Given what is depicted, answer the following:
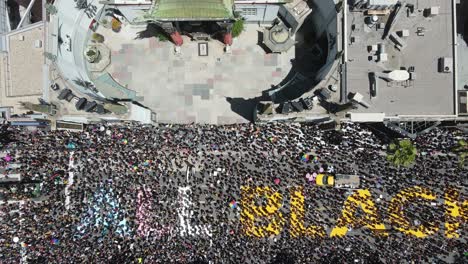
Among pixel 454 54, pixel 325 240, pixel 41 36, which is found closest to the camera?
pixel 454 54

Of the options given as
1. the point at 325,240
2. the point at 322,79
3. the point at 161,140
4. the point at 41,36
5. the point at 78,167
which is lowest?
the point at 325,240

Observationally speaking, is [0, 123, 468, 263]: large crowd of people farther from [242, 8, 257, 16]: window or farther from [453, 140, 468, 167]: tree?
[242, 8, 257, 16]: window

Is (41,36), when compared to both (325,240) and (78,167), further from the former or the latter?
(325,240)

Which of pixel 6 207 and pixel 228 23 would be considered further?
pixel 6 207

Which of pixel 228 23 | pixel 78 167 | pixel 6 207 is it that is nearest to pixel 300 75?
pixel 228 23

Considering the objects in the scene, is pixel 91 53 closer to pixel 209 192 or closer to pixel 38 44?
pixel 38 44

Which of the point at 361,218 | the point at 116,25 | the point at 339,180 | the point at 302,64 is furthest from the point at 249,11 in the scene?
the point at 361,218

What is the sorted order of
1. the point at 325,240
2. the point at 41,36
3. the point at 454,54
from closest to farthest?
1. the point at 454,54
2. the point at 41,36
3. the point at 325,240

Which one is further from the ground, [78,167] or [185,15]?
[185,15]
